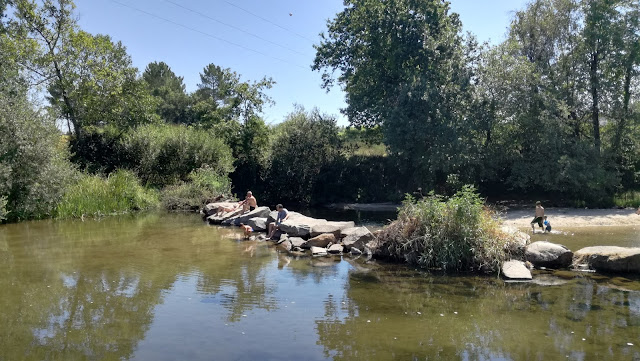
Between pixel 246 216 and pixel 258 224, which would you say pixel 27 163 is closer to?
pixel 246 216

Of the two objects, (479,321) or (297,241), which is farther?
(297,241)

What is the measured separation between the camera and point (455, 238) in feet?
41.6

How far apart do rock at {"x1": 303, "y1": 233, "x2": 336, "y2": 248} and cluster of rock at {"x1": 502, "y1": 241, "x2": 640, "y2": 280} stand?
597 cm

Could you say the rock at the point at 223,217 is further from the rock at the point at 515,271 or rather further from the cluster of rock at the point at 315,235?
the rock at the point at 515,271

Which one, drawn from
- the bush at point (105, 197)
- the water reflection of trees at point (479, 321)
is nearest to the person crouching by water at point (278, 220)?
the water reflection of trees at point (479, 321)

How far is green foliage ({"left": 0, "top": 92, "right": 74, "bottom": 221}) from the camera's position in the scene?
62.9 feet

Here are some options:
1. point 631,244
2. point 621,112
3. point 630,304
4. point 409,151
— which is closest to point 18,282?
point 630,304

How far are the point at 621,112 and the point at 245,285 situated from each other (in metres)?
26.8

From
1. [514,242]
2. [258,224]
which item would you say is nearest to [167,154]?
[258,224]

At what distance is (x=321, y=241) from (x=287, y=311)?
667 centimetres

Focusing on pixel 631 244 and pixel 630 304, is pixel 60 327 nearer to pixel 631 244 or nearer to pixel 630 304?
pixel 630 304

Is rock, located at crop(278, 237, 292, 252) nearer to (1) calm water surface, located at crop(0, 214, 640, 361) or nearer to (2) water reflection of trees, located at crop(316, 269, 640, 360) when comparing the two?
(1) calm water surface, located at crop(0, 214, 640, 361)

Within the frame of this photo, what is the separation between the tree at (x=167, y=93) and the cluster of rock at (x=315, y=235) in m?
39.1

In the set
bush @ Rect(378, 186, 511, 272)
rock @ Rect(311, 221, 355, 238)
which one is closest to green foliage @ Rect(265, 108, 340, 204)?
rock @ Rect(311, 221, 355, 238)
